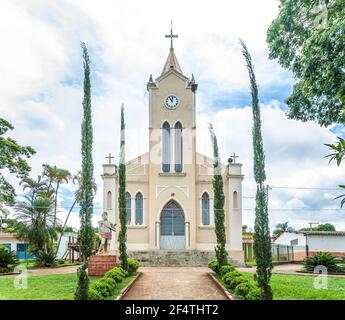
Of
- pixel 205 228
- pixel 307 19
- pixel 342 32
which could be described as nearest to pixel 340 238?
pixel 205 228

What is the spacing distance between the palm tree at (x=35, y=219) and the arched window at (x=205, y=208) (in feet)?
29.9

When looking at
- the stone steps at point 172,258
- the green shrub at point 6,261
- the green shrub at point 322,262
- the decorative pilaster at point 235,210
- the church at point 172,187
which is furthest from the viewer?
the church at point 172,187

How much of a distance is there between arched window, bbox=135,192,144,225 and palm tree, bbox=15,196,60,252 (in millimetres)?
5774

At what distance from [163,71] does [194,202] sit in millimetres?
8303

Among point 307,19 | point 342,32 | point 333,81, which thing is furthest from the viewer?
point 307,19

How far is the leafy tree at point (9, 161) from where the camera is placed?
16.8m

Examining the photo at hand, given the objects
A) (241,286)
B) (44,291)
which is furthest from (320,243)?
(44,291)

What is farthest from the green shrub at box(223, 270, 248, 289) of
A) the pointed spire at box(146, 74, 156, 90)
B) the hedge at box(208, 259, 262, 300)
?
the pointed spire at box(146, 74, 156, 90)

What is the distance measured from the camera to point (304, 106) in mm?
12562

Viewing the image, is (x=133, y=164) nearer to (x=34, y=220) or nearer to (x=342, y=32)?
(x=34, y=220)

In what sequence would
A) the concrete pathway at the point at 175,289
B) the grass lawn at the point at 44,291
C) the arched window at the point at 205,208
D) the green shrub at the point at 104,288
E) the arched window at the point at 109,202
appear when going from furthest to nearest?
1. the arched window at the point at 205,208
2. the arched window at the point at 109,202
3. the concrete pathway at the point at 175,289
4. the grass lawn at the point at 44,291
5. the green shrub at the point at 104,288

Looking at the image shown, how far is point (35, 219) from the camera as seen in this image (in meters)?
24.4

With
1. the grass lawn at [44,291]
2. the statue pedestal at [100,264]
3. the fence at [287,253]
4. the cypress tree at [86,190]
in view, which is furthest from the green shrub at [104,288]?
the fence at [287,253]

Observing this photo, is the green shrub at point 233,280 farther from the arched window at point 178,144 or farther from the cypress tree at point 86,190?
the arched window at point 178,144
